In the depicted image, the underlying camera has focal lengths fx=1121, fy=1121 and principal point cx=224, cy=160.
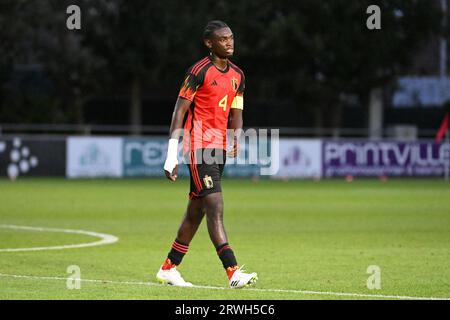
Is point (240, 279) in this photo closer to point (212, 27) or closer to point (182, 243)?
point (182, 243)

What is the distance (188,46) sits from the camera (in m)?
49.9

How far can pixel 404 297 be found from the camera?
35.6 ft

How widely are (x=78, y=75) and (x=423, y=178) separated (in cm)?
1679

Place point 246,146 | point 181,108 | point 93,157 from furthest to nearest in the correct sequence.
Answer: point 93,157
point 246,146
point 181,108

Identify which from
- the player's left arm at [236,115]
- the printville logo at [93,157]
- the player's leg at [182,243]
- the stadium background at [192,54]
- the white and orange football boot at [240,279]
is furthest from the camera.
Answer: the stadium background at [192,54]

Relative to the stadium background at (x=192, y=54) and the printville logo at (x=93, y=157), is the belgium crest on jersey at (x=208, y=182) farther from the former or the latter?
the stadium background at (x=192, y=54)

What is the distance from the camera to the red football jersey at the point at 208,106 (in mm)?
11625

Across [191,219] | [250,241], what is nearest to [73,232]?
Result: [250,241]

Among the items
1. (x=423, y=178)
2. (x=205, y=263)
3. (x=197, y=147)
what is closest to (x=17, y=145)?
(x=423, y=178)

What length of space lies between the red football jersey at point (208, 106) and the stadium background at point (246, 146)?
61.3 inches

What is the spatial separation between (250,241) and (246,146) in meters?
21.0

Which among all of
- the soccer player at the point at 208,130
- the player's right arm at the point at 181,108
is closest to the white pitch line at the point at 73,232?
the soccer player at the point at 208,130

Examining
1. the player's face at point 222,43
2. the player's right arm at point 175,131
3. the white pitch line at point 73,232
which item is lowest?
the white pitch line at point 73,232

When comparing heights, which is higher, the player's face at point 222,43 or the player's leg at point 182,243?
the player's face at point 222,43
